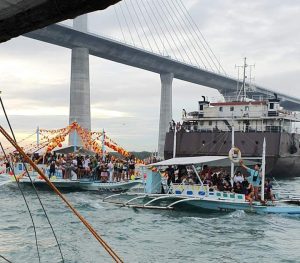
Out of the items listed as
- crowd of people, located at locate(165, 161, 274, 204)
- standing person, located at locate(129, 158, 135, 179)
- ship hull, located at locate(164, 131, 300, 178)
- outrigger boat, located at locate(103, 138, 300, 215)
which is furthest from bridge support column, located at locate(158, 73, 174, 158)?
crowd of people, located at locate(165, 161, 274, 204)

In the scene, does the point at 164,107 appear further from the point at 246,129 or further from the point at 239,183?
the point at 239,183

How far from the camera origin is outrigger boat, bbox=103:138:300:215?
20.4 metres

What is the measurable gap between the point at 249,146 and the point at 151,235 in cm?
2996

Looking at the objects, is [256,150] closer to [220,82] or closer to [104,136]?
[104,136]

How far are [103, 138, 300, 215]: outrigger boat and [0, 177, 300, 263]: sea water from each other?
0.44 m

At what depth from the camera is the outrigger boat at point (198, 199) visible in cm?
2038

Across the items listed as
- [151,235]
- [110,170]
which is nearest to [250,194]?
[151,235]

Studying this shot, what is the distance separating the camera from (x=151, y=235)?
1633cm

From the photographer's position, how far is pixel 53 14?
11.3ft

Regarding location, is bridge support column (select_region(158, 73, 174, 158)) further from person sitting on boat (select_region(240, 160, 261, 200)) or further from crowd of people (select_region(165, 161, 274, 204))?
person sitting on boat (select_region(240, 160, 261, 200))

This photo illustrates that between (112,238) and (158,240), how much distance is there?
1.57 m

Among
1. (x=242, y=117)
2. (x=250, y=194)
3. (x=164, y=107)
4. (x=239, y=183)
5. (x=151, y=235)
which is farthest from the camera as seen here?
(x=164, y=107)

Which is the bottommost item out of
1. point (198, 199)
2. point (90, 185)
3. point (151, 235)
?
point (151, 235)

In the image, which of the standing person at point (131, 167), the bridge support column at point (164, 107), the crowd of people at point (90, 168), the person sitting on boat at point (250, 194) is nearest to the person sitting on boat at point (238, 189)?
the person sitting on boat at point (250, 194)
